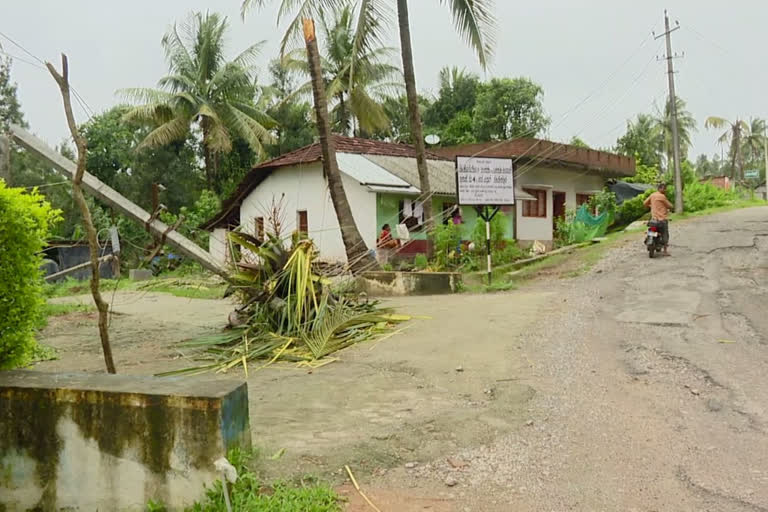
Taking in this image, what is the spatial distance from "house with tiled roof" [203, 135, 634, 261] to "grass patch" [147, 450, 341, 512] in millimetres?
13580

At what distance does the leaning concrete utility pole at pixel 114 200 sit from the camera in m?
7.41

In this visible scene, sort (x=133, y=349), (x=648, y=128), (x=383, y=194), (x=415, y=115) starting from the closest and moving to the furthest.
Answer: (x=133, y=349), (x=415, y=115), (x=383, y=194), (x=648, y=128)

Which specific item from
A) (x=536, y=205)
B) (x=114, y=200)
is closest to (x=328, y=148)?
(x=114, y=200)

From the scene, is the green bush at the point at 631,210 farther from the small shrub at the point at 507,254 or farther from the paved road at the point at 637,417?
the paved road at the point at 637,417

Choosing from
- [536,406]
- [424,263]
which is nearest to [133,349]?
[536,406]

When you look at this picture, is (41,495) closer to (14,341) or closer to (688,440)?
(14,341)

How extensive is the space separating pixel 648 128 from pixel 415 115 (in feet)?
117

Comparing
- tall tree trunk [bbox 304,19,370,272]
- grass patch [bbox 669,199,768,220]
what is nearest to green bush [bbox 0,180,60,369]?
tall tree trunk [bbox 304,19,370,272]

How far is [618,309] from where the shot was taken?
29.1 ft

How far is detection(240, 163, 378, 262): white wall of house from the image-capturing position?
Answer: 18375mm

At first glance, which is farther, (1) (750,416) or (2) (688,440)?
(1) (750,416)

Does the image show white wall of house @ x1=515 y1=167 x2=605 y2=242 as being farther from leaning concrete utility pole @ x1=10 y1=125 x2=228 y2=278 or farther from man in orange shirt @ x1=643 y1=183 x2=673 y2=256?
leaning concrete utility pole @ x1=10 y1=125 x2=228 y2=278

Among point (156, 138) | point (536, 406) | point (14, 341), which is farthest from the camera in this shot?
point (156, 138)

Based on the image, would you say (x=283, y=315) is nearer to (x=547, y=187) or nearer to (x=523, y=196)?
(x=523, y=196)
